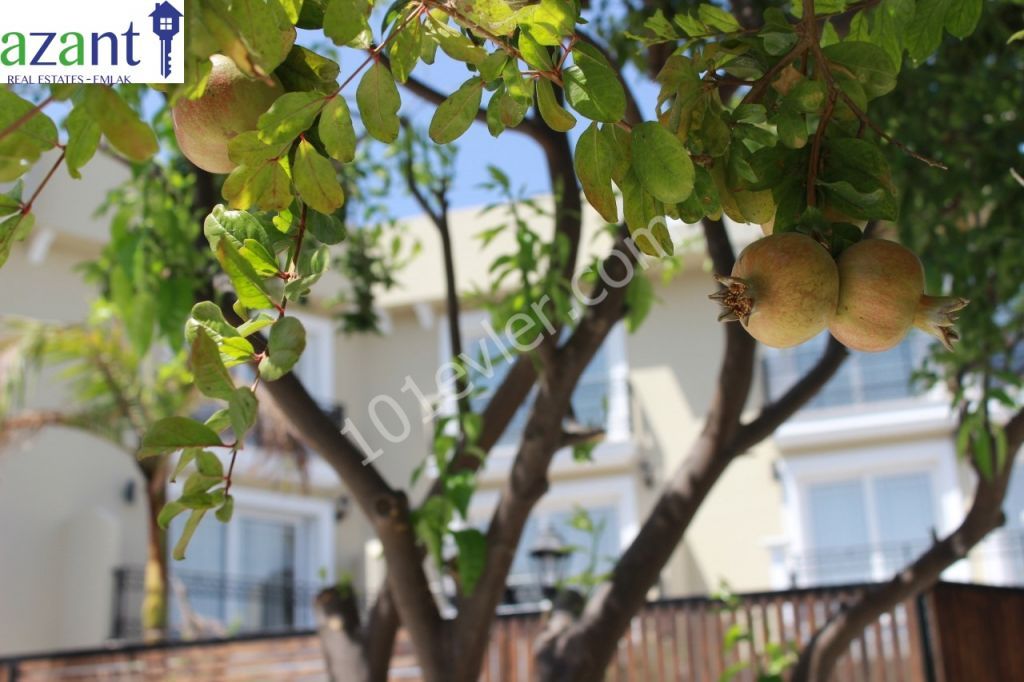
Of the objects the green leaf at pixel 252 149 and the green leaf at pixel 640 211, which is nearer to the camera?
the green leaf at pixel 252 149

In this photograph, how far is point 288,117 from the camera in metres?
1.31

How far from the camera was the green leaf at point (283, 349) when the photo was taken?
4.22ft

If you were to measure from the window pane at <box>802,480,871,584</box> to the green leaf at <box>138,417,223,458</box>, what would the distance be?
45.1 ft

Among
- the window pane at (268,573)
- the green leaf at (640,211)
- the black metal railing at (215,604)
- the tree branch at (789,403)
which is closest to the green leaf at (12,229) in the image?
the green leaf at (640,211)

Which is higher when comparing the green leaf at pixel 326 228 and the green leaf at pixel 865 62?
the green leaf at pixel 865 62

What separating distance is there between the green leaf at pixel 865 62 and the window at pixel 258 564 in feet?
38.7

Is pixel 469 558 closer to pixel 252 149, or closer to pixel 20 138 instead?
pixel 252 149

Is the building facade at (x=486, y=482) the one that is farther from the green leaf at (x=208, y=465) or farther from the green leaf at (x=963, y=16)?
the green leaf at (x=208, y=465)

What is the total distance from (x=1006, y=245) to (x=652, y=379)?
11134 millimetres

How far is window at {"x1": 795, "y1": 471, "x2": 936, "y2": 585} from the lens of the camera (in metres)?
14.3

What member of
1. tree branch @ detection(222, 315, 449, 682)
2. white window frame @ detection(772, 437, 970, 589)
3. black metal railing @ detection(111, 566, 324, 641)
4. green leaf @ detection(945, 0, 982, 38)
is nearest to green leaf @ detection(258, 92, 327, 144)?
green leaf @ detection(945, 0, 982, 38)

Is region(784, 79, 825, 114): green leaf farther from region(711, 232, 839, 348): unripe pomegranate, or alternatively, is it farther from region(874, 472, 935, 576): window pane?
region(874, 472, 935, 576): window pane

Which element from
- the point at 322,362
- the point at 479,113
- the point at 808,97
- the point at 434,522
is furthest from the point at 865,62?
the point at 322,362

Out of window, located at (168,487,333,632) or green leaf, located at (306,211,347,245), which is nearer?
green leaf, located at (306,211,347,245)
